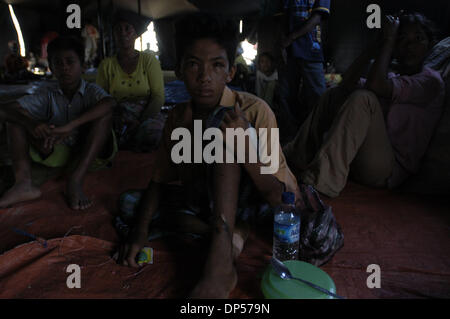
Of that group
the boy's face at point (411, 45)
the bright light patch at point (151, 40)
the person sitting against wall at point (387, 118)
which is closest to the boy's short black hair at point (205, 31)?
the person sitting against wall at point (387, 118)

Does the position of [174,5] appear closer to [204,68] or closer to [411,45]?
[411,45]

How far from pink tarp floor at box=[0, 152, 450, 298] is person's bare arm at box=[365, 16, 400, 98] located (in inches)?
27.3

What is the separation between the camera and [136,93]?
3.18m

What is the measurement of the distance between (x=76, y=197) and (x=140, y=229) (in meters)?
0.75

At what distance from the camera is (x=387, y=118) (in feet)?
6.73

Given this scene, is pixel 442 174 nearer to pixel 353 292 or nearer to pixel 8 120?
pixel 353 292

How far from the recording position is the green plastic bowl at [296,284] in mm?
1031

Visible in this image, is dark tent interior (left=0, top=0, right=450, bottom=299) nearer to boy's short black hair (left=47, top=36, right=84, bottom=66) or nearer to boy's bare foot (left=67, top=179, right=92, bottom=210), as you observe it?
boy's bare foot (left=67, top=179, right=92, bottom=210)

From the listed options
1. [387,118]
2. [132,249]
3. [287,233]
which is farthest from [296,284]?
[387,118]

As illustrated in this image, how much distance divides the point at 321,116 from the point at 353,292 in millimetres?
1464

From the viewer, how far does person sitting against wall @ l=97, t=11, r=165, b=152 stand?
122 inches

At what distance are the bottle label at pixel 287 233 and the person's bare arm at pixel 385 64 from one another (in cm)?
118

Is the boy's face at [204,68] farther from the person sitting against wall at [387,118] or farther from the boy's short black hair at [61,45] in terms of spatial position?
the boy's short black hair at [61,45]
